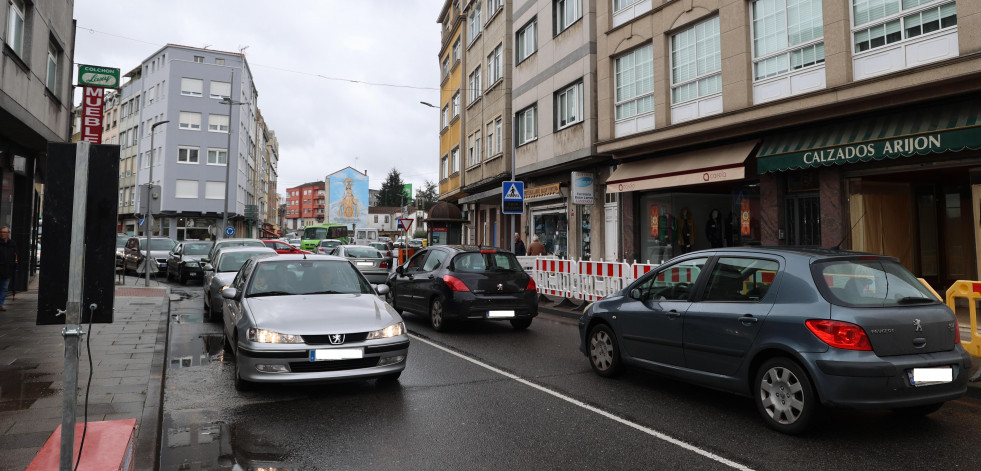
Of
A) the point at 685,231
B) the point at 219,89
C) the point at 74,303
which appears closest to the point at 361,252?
the point at 685,231

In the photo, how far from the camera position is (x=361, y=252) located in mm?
20328

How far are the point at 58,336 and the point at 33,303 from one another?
575 centimetres

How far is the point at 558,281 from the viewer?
14.5 meters

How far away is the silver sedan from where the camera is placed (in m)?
5.59

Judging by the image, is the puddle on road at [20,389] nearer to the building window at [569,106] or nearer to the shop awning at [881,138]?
the shop awning at [881,138]

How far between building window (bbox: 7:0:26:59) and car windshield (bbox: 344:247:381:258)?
10.7 meters

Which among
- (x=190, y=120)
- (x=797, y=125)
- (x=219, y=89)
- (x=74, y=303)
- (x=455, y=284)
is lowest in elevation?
(x=455, y=284)

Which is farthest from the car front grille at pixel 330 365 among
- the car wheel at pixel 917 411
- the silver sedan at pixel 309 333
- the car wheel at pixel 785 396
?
the car wheel at pixel 917 411

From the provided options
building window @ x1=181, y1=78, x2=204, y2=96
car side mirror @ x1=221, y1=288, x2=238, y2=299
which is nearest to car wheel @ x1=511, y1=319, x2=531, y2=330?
car side mirror @ x1=221, y1=288, x2=238, y2=299

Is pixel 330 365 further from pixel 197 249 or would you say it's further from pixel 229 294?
pixel 197 249

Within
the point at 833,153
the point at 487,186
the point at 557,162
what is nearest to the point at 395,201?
the point at 487,186

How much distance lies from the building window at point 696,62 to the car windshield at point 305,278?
10479 millimetres

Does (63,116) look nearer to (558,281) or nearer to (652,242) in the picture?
(558,281)

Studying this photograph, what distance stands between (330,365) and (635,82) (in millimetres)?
13532
